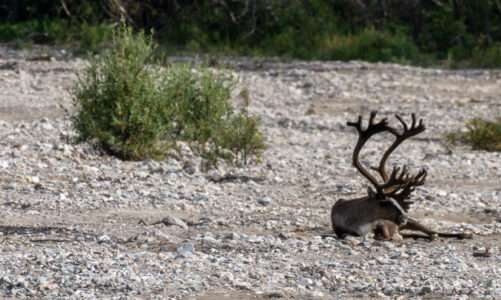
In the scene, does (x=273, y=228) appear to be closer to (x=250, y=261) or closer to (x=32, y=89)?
(x=250, y=261)

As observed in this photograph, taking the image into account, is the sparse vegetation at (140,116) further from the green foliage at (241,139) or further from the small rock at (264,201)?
the small rock at (264,201)

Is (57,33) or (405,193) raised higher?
(405,193)

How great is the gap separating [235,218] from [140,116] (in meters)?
3.10

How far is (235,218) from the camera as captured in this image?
10297 millimetres

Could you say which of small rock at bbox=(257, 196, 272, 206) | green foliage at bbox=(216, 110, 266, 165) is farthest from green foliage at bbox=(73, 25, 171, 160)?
small rock at bbox=(257, 196, 272, 206)

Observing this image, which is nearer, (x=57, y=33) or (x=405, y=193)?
(x=405, y=193)

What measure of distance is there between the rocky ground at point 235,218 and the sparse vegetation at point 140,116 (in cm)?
22

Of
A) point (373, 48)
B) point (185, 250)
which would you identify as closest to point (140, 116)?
point (185, 250)

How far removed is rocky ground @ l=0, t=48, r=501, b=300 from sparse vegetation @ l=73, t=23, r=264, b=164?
22 centimetres

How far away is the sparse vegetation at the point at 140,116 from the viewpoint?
43.3 feet

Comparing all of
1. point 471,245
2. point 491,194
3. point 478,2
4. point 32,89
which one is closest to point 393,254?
point 471,245

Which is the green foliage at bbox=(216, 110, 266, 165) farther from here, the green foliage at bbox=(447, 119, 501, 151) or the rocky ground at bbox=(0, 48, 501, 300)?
the green foliage at bbox=(447, 119, 501, 151)

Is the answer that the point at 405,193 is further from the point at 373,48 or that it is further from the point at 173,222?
the point at 373,48

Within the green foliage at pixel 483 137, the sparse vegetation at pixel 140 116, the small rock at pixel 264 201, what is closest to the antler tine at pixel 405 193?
the small rock at pixel 264 201
